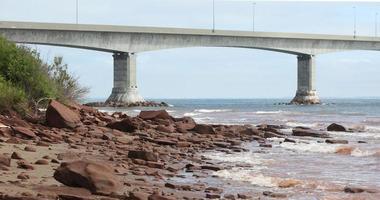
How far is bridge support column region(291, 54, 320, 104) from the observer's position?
93.8 meters

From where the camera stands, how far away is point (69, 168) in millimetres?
10523

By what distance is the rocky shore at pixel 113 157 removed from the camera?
407 inches

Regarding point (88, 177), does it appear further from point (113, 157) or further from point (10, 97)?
point (10, 97)

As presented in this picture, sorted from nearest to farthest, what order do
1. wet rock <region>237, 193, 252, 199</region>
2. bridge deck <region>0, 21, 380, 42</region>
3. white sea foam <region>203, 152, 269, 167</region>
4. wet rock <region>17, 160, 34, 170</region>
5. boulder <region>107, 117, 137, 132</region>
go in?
1. wet rock <region>237, 193, 252, 199</region>
2. wet rock <region>17, 160, 34, 170</region>
3. white sea foam <region>203, 152, 269, 167</region>
4. boulder <region>107, 117, 137, 132</region>
5. bridge deck <region>0, 21, 380, 42</region>

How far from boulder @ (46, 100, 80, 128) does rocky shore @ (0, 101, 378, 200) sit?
3 cm

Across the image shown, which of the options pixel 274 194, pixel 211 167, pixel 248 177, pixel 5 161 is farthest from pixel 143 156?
pixel 274 194

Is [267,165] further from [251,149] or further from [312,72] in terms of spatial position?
[312,72]

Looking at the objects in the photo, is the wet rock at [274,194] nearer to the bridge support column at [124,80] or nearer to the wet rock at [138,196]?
the wet rock at [138,196]

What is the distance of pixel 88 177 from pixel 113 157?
227 inches

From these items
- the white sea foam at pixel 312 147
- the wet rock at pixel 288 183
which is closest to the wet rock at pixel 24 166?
the wet rock at pixel 288 183

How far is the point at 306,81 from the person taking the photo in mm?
95500

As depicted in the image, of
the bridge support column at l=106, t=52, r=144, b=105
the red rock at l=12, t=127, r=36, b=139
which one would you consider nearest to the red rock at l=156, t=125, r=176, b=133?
the red rock at l=12, t=127, r=36, b=139

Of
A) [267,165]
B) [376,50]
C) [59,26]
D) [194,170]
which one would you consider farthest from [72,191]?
[376,50]

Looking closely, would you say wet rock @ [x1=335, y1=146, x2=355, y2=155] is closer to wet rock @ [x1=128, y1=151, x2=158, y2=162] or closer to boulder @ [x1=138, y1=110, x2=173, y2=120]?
wet rock @ [x1=128, y1=151, x2=158, y2=162]
